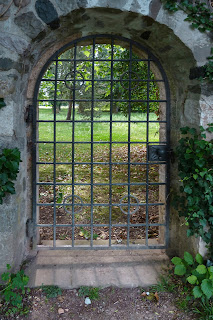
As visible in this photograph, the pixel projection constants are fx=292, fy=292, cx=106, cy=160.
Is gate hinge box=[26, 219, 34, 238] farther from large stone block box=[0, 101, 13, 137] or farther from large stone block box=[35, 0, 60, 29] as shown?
large stone block box=[35, 0, 60, 29]

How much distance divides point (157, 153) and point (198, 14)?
1.26 metres

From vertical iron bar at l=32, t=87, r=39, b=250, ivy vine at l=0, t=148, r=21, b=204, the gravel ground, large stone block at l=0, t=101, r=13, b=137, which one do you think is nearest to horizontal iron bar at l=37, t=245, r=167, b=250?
vertical iron bar at l=32, t=87, r=39, b=250

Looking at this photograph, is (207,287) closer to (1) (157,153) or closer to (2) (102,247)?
(2) (102,247)

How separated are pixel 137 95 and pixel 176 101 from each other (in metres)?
2.40

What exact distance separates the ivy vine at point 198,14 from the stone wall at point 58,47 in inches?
1.9

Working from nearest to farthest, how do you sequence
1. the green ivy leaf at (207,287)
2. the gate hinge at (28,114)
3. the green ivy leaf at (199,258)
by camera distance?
1. the green ivy leaf at (207,287)
2. the green ivy leaf at (199,258)
3. the gate hinge at (28,114)

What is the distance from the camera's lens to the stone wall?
2289mm

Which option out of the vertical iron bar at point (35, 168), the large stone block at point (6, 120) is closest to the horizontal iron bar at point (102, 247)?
the vertical iron bar at point (35, 168)

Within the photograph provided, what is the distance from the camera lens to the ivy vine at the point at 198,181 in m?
2.33

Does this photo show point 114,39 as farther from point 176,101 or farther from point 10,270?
point 10,270

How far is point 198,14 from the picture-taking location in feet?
7.79

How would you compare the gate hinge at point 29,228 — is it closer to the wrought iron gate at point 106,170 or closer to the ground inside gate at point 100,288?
the wrought iron gate at point 106,170

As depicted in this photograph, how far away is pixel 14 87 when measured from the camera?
2354mm

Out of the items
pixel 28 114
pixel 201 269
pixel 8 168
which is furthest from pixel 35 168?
pixel 201 269
